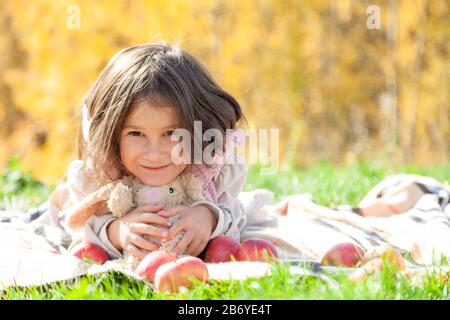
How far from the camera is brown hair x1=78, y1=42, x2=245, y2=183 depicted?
2367 millimetres

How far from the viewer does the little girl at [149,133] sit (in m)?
2.34

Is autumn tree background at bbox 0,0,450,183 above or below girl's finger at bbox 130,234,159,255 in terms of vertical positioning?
above

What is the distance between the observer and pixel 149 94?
236cm

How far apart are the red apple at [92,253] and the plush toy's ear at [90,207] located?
0.39 ft

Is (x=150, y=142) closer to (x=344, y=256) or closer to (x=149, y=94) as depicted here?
(x=149, y=94)

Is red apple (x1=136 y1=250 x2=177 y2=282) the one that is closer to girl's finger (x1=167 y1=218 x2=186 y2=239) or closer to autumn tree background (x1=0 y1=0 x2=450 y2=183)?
girl's finger (x1=167 y1=218 x2=186 y2=239)

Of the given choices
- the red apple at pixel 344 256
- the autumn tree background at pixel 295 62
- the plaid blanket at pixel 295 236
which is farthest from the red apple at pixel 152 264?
the autumn tree background at pixel 295 62

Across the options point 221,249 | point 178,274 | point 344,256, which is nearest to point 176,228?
point 221,249

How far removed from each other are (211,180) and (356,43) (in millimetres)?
8708

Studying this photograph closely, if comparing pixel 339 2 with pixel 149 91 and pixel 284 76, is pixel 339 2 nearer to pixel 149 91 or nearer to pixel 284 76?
pixel 284 76

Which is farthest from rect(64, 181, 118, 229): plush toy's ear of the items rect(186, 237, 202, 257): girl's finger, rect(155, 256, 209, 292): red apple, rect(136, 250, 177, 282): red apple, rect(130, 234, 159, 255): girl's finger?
rect(155, 256, 209, 292): red apple

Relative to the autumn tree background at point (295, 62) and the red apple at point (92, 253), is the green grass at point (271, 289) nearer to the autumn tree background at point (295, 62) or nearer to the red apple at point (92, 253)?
the red apple at point (92, 253)

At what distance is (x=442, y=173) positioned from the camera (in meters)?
4.43
